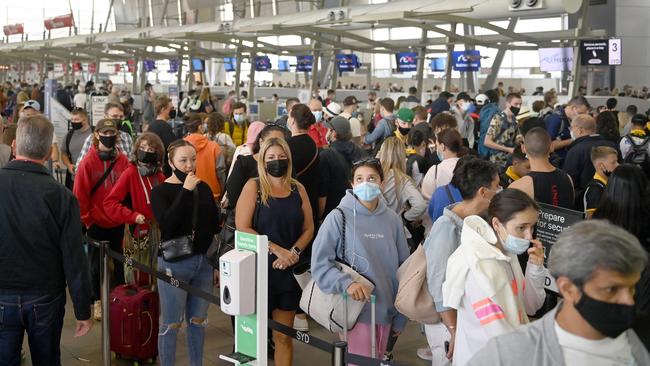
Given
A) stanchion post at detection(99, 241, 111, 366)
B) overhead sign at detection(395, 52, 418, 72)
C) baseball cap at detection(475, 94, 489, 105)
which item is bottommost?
stanchion post at detection(99, 241, 111, 366)

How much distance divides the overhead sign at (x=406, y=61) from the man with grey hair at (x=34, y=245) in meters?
18.0

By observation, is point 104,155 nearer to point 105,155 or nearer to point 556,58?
point 105,155

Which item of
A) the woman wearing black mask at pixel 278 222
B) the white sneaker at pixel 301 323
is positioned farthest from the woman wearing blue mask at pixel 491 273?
the white sneaker at pixel 301 323

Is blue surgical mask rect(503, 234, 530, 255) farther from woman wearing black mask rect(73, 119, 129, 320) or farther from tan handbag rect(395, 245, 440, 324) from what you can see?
woman wearing black mask rect(73, 119, 129, 320)

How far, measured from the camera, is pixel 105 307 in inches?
221

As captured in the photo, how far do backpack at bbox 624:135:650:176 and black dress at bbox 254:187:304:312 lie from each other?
17.3 feet

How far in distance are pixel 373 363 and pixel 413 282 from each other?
81cm

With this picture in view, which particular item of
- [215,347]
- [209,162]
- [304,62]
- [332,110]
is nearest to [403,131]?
[209,162]

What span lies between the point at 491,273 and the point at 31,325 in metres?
2.57

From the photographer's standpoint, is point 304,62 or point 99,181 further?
point 304,62

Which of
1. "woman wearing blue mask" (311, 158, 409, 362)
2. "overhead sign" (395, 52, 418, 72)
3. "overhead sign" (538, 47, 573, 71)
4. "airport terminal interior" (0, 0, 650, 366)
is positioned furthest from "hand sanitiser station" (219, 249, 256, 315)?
"overhead sign" (395, 52, 418, 72)

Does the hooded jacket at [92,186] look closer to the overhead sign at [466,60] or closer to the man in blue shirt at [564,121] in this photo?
the man in blue shirt at [564,121]

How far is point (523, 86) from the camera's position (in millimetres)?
30766

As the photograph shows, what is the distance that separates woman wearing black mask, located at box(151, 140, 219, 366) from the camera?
524 centimetres
